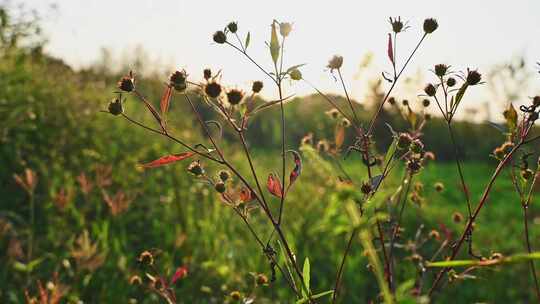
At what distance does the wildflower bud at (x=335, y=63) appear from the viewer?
3.31 feet

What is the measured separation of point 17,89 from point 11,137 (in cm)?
58

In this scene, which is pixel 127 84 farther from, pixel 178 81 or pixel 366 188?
pixel 366 188

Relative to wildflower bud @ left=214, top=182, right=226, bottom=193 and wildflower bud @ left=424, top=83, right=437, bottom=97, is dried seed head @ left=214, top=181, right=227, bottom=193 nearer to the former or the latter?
wildflower bud @ left=214, top=182, right=226, bottom=193

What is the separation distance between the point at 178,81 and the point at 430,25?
426 millimetres

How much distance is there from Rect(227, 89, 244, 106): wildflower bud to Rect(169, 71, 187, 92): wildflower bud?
61 millimetres

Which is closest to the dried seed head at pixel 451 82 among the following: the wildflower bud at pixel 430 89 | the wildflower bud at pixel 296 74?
the wildflower bud at pixel 430 89

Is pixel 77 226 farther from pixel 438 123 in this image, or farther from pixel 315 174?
pixel 438 123

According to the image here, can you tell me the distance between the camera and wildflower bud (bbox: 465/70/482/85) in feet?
2.89

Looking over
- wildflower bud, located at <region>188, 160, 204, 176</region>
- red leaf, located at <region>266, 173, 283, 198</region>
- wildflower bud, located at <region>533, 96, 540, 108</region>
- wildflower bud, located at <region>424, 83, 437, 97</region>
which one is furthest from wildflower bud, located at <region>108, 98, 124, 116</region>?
wildflower bud, located at <region>533, 96, 540, 108</region>

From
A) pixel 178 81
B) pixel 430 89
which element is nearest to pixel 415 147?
pixel 430 89

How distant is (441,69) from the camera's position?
0.94 m

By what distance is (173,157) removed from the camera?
790 mm

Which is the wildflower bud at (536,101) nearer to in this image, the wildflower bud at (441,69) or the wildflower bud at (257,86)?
the wildflower bud at (441,69)

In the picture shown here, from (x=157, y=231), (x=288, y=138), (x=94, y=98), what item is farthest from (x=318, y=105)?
(x=157, y=231)
